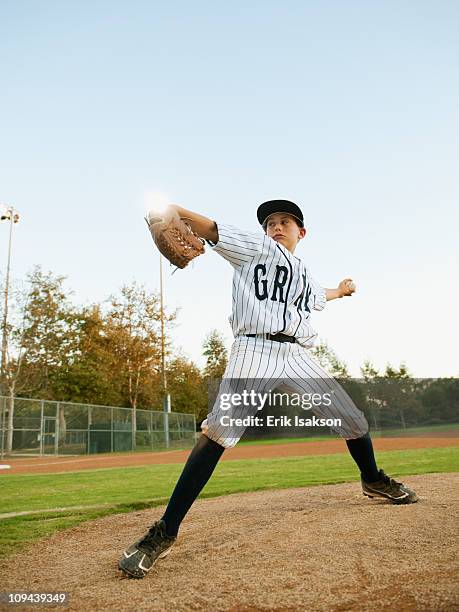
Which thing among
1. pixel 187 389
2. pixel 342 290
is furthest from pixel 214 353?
pixel 342 290

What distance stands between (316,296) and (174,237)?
3.89 ft

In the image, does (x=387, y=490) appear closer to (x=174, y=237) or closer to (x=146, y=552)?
(x=146, y=552)

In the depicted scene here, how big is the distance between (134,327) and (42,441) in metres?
10.7

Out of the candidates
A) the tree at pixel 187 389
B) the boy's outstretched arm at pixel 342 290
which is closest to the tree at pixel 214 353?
the tree at pixel 187 389

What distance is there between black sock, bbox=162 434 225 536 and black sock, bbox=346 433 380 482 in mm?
1095

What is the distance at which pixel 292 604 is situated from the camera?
71.6 inches

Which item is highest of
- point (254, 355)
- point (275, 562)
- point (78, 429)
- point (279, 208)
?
point (279, 208)

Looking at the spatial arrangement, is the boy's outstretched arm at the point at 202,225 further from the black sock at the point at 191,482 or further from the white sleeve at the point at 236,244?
the black sock at the point at 191,482

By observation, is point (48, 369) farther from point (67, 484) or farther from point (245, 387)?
point (245, 387)

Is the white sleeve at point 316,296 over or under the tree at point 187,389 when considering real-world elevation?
under

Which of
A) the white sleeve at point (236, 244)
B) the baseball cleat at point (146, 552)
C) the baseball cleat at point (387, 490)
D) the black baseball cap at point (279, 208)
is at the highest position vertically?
the black baseball cap at point (279, 208)

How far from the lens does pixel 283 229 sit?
10.9 ft

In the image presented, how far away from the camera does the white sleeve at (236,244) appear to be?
2.75 m

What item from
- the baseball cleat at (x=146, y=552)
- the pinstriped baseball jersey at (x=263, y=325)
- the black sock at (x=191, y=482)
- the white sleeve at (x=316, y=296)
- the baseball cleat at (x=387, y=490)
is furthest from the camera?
the baseball cleat at (x=387, y=490)
